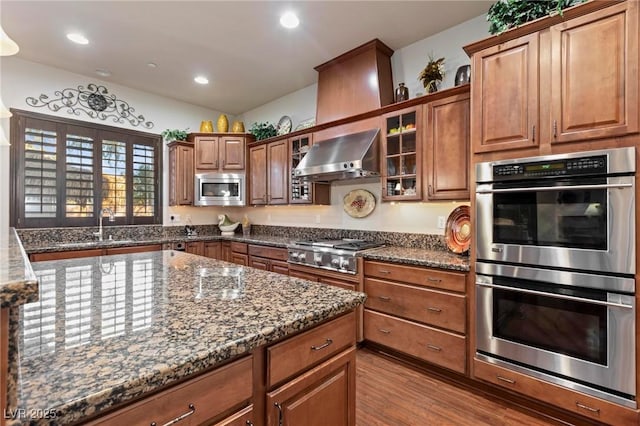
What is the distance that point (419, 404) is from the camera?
206cm

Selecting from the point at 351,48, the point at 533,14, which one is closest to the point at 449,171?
the point at 533,14

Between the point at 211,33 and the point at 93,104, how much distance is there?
225 centimetres

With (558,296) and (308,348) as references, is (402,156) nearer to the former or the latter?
(558,296)

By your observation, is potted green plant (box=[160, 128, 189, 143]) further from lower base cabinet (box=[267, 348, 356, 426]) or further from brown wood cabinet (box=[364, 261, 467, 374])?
lower base cabinet (box=[267, 348, 356, 426])

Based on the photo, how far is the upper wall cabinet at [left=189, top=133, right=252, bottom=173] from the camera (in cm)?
454

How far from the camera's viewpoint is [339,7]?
252cm

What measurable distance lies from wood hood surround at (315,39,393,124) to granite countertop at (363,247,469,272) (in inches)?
58.9

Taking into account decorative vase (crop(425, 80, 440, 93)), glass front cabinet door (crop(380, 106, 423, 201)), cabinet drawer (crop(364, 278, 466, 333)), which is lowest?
cabinet drawer (crop(364, 278, 466, 333))

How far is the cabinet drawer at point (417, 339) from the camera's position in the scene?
2.24 metres

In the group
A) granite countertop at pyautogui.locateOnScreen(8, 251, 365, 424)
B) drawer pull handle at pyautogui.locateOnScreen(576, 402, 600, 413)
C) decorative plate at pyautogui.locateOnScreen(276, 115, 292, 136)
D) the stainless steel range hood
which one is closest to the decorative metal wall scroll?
decorative plate at pyautogui.locateOnScreen(276, 115, 292, 136)

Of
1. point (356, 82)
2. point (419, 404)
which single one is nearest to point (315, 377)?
point (419, 404)

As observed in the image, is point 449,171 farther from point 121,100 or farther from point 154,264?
point 121,100

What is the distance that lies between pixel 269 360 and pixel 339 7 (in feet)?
8.99

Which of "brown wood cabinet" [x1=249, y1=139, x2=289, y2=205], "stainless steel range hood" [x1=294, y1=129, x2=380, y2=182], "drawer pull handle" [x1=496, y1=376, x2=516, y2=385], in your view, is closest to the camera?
"drawer pull handle" [x1=496, y1=376, x2=516, y2=385]
